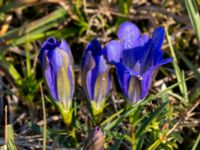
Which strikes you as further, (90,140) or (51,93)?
(51,93)

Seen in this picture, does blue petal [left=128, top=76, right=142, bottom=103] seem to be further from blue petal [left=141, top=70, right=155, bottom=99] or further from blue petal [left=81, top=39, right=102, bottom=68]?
blue petal [left=81, top=39, right=102, bottom=68]

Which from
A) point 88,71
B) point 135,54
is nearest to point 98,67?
point 88,71

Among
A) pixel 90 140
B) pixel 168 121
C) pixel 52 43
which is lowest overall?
pixel 168 121

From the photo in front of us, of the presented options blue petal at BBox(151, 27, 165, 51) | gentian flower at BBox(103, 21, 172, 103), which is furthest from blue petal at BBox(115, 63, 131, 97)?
blue petal at BBox(151, 27, 165, 51)

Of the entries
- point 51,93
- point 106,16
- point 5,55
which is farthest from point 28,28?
point 51,93

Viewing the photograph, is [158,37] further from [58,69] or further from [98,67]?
[58,69]

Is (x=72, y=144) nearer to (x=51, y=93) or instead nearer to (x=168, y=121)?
(x=51, y=93)
